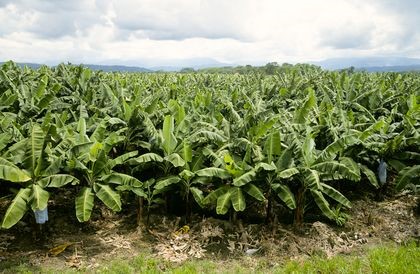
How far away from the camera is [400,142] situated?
8484 mm

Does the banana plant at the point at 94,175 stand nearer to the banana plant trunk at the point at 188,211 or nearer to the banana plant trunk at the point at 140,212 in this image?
the banana plant trunk at the point at 140,212

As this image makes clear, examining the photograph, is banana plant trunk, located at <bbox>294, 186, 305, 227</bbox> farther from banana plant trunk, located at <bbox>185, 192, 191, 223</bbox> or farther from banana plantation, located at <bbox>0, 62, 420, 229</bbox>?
banana plant trunk, located at <bbox>185, 192, 191, 223</bbox>

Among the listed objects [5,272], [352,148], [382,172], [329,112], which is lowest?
[5,272]

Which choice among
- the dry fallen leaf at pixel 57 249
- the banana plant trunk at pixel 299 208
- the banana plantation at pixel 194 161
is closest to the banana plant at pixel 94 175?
the banana plantation at pixel 194 161

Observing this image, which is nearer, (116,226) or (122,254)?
(122,254)

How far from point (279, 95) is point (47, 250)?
30.6 feet

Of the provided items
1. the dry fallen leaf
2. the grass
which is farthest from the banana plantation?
the grass

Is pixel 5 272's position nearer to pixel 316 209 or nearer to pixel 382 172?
pixel 316 209

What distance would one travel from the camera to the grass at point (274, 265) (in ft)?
20.2

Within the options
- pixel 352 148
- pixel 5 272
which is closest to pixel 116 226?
pixel 5 272

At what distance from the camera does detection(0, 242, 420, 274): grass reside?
242 inches

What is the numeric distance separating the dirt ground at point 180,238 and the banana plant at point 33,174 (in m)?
1.00

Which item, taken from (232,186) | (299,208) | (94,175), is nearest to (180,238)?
(232,186)

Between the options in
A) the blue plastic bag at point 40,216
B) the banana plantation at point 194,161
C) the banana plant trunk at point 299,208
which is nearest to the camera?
the blue plastic bag at point 40,216
